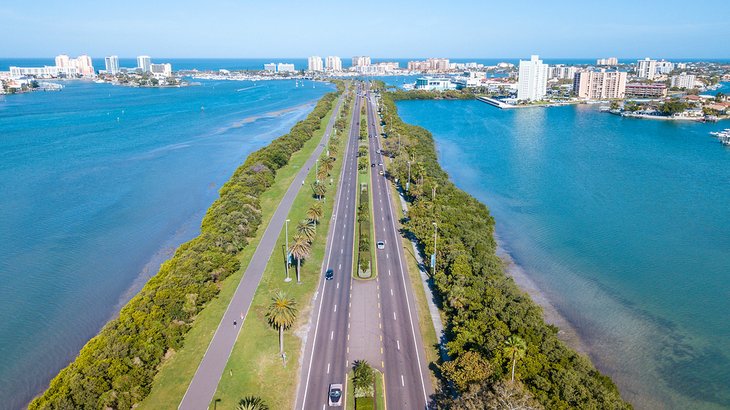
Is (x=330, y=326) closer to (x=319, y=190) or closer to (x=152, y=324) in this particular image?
(x=152, y=324)

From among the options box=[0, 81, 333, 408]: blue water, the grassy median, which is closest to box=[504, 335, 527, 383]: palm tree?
the grassy median

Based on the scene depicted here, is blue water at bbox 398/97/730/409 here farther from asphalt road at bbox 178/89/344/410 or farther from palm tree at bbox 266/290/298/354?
asphalt road at bbox 178/89/344/410

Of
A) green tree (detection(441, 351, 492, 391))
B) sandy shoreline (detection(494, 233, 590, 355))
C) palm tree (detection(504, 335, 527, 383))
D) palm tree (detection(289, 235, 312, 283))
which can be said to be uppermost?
palm tree (detection(289, 235, 312, 283))

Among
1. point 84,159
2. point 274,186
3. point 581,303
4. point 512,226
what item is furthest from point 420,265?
point 84,159

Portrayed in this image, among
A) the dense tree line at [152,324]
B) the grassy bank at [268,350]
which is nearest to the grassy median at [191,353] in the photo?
the dense tree line at [152,324]

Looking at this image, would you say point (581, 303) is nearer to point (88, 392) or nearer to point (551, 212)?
point (551, 212)

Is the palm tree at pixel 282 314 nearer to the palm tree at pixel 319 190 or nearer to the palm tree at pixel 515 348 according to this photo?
the palm tree at pixel 515 348
